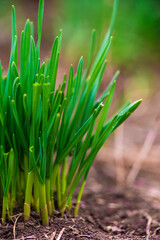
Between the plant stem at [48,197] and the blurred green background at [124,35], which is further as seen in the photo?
the blurred green background at [124,35]

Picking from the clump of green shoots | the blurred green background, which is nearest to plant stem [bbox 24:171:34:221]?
the clump of green shoots

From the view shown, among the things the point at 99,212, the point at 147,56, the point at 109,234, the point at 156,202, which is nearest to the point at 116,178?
the point at 156,202

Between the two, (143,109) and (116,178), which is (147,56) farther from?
(116,178)

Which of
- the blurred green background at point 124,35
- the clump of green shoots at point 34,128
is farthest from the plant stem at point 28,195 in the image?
the blurred green background at point 124,35

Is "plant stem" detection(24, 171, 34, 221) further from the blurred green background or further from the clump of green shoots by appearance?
the blurred green background

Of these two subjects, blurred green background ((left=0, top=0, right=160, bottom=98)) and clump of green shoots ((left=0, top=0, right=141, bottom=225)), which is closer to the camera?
clump of green shoots ((left=0, top=0, right=141, bottom=225))

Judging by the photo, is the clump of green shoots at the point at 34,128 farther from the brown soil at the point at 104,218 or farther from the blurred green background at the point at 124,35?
the blurred green background at the point at 124,35
